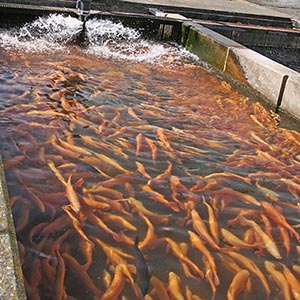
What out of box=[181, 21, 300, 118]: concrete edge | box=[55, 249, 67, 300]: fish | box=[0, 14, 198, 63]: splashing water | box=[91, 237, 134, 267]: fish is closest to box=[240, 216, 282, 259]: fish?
box=[91, 237, 134, 267]: fish

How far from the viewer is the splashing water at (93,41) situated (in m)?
9.90

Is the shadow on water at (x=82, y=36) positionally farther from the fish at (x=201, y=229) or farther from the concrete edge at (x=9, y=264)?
the concrete edge at (x=9, y=264)

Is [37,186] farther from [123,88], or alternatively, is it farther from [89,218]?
[123,88]

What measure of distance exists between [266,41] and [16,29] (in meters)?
6.65

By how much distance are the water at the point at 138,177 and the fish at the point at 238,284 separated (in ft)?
0.15

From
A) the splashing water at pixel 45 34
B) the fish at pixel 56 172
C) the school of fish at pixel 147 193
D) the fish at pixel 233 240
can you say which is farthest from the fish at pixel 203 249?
the splashing water at pixel 45 34

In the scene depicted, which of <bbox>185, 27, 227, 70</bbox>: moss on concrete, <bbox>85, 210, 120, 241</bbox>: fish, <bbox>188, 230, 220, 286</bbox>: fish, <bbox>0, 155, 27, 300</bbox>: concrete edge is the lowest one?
<bbox>85, 210, 120, 241</bbox>: fish

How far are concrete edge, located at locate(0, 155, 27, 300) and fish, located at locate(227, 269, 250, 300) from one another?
5.18 ft

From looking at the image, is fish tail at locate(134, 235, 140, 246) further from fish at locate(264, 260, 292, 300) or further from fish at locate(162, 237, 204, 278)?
fish at locate(264, 260, 292, 300)

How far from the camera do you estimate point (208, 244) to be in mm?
3822

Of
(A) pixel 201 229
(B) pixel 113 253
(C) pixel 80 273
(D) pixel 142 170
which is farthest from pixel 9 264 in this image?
(D) pixel 142 170

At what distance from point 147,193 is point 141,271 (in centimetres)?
112

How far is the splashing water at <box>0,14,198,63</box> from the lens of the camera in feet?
32.5

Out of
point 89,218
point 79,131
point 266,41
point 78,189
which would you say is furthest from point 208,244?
point 266,41
